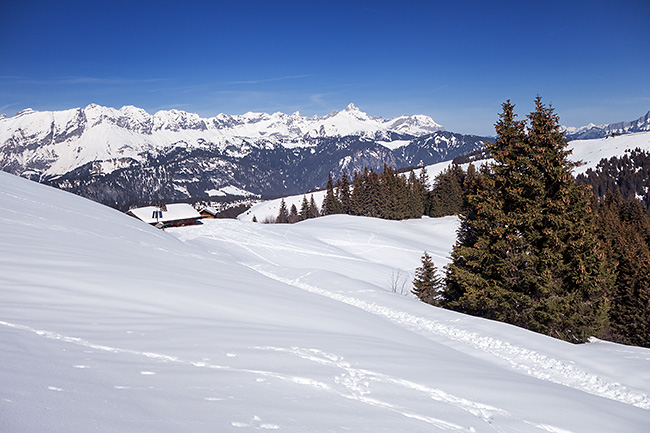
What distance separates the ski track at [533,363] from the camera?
8.62 m

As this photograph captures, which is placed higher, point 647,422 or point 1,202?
point 1,202

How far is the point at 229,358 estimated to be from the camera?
20.6 feet

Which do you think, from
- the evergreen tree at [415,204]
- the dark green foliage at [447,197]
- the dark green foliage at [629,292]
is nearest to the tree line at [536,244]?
the dark green foliage at [629,292]

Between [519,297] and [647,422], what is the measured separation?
11635mm

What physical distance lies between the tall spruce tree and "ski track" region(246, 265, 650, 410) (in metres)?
5.99

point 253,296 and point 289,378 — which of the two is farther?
point 253,296

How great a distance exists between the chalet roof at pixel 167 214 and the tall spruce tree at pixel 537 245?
67217 millimetres

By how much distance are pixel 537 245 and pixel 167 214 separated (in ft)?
239

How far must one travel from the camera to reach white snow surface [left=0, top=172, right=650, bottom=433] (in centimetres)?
418

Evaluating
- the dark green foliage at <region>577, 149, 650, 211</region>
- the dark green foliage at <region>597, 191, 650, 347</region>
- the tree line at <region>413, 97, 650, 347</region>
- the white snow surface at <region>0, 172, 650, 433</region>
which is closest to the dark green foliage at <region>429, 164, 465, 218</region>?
the dark green foliage at <region>597, 191, 650, 347</region>

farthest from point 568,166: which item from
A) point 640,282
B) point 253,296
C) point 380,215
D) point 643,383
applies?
point 380,215

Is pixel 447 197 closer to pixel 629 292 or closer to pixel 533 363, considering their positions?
pixel 629 292

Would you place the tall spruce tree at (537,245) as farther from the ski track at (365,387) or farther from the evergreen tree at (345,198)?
the evergreen tree at (345,198)

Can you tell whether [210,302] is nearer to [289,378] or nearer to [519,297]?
[289,378]
